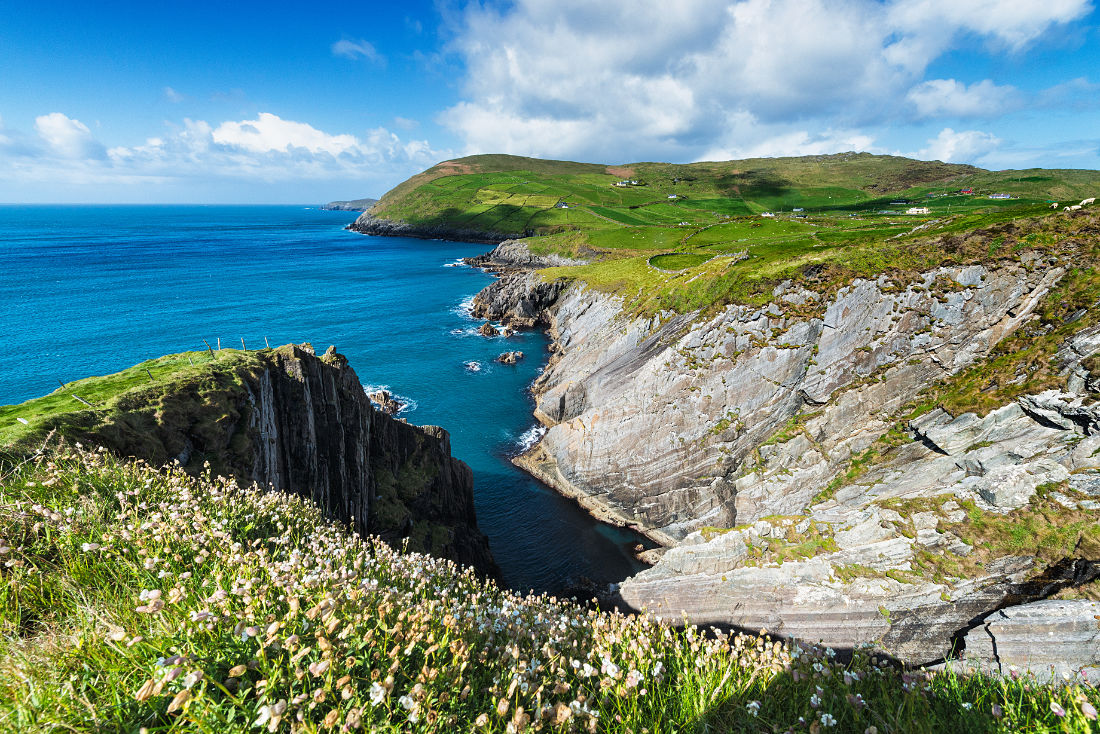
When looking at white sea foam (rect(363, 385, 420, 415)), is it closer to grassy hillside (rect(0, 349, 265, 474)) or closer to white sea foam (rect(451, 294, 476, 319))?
grassy hillside (rect(0, 349, 265, 474))

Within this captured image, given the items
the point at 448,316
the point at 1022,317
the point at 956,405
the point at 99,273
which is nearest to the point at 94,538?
the point at 956,405

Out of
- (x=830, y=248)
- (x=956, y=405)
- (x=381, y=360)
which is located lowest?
(x=381, y=360)

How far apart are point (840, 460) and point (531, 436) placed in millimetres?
27110

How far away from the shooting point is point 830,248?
36531 millimetres

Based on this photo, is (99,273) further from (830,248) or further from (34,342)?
(830,248)

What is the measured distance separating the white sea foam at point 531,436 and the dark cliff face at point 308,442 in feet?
35.6

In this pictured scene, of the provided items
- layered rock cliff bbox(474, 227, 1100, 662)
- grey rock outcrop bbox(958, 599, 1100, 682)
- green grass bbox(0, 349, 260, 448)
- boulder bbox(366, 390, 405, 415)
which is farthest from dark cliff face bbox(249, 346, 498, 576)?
grey rock outcrop bbox(958, 599, 1100, 682)

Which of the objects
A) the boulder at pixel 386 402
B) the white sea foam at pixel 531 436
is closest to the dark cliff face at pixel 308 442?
the white sea foam at pixel 531 436

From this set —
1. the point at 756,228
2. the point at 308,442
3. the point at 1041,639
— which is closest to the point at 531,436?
the point at 308,442

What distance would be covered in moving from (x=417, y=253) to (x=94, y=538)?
15972 centimetres

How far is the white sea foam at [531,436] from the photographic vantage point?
43.9 metres

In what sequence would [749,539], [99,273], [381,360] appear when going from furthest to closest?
[99,273] → [381,360] → [749,539]

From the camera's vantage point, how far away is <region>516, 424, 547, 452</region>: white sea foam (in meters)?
43.9

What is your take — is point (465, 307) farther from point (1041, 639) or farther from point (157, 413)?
point (1041, 639)
